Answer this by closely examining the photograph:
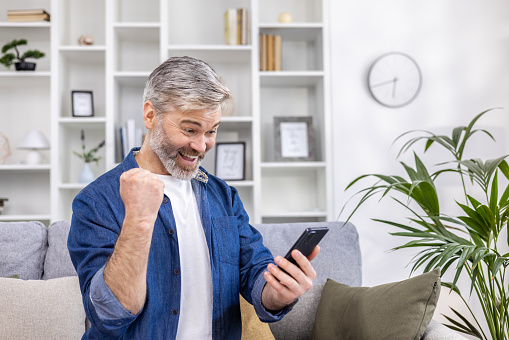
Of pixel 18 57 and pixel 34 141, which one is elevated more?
pixel 18 57

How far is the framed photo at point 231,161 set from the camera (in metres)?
3.19

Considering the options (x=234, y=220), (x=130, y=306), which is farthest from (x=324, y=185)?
(x=130, y=306)

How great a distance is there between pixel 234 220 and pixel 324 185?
1.69 meters

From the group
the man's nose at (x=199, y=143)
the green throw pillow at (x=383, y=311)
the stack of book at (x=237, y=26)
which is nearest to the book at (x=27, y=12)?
the stack of book at (x=237, y=26)

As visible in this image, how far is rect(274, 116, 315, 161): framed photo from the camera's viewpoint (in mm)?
3219

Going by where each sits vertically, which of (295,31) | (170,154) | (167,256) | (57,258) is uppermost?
(295,31)

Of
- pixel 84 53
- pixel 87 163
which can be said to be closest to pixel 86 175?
pixel 87 163

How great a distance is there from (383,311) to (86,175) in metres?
2.10

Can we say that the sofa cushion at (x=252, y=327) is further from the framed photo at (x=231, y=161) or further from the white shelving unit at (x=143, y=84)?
the framed photo at (x=231, y=161)

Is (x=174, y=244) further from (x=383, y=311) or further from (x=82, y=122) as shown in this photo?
(x=82, y=122)

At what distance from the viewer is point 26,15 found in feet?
10.2

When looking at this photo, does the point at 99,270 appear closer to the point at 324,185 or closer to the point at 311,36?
the point at 324,185

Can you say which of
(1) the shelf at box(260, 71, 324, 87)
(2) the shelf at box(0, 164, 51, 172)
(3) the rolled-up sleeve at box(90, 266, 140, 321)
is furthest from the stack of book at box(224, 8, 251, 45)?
(3) the rolled-up sleeve at box(90, 266, 140, 321)

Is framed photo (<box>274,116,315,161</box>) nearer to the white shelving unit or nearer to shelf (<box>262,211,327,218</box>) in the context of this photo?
the white shelving unit
